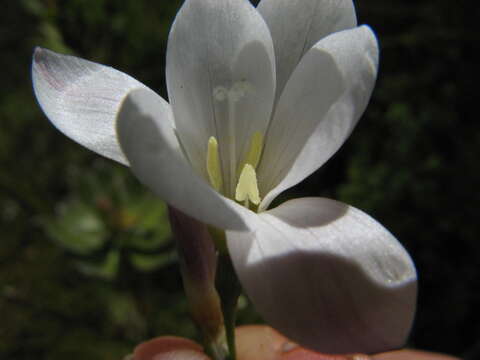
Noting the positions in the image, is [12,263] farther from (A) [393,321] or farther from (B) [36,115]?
(A) [393,321]

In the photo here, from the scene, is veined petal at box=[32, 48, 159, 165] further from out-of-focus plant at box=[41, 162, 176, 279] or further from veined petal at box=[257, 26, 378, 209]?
out-of-focus plant at box=[41, 162, 176, 279]

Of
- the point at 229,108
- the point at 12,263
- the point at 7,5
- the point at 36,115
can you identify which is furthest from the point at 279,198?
the point at 7,5

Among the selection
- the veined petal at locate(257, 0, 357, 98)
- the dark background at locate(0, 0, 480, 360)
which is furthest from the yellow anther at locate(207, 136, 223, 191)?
the dark background at locate(0, 0, 480, 360)

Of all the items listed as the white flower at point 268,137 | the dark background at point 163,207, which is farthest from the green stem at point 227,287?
the dark background at point 163,207

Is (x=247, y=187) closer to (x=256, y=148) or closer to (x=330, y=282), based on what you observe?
(x=256, y=148)

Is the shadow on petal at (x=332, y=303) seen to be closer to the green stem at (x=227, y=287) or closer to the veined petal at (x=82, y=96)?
the green stem at (x=227, y=287)

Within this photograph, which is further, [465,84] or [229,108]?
[465,84]
